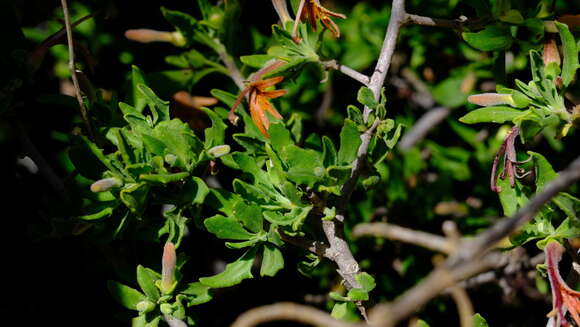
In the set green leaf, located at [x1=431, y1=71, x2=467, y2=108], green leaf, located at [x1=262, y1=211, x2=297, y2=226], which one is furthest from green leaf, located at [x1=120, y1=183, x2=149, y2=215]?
green leaf, located at [x1=431, y1=71, x2=467, y2=108]

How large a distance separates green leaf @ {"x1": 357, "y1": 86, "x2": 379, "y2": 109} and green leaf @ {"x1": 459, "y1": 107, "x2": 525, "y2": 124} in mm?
170

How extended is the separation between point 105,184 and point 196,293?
11.2 inches

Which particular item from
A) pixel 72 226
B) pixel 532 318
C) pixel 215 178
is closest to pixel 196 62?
pixel 215 178

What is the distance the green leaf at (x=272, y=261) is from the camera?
3.90 feet

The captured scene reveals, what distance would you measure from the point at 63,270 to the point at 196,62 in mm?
721

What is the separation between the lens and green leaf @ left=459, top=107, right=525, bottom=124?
117 cm

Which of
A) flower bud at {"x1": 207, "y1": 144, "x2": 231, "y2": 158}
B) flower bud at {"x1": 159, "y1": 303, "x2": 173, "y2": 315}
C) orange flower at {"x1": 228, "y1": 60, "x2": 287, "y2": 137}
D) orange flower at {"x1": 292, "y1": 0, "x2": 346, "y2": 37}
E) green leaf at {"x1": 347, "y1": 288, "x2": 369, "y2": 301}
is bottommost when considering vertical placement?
flower bud at {"x1": 159, "y1": 303, "x2": 173, "y2": 315}

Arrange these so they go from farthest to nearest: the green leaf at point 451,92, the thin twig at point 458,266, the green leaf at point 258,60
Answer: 1. the green leaf at point 451,92
2. the green leaf at point 258,60
3. the thin twig at point 458,266

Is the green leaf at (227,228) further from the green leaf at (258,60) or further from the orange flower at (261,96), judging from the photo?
the green leaf at (258,60)

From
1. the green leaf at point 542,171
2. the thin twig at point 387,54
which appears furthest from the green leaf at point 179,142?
the green leaf at point 542,171

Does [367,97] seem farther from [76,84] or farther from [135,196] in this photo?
[76,84]

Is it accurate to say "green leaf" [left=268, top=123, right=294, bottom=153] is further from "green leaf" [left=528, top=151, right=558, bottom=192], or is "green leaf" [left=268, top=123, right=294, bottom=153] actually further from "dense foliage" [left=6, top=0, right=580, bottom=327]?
"green leaf" [left=528, top=151, right=558, bottom=192]

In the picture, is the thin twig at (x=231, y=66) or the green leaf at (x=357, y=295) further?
the thin twig at (x=231, y=66)

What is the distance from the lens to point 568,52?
1.15 metres
